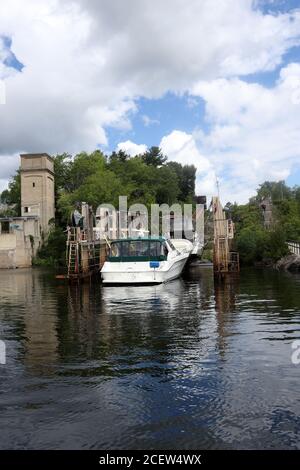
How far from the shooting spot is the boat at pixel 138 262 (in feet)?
83.3

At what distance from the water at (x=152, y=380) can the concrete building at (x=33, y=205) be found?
2052 inches

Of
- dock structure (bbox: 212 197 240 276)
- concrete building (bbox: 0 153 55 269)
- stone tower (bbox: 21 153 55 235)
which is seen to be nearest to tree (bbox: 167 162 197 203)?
concrete building (bbox: 0 153 55 269)

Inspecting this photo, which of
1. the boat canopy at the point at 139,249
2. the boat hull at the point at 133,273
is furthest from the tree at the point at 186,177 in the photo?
the boat hull at the point at 133,273

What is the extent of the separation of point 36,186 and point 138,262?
4849 centimetres

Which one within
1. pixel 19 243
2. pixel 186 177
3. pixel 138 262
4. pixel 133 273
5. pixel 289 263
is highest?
pixel 186 177

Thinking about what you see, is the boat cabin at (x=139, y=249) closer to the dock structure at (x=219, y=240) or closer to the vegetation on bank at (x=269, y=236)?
the dock structure at (x=219, y=240)

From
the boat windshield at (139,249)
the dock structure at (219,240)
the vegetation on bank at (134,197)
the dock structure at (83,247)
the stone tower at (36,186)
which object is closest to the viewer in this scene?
the boat windshield at (139,249)

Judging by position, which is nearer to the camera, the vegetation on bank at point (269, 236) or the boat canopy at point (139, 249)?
the boat canopy at point (139, 249)

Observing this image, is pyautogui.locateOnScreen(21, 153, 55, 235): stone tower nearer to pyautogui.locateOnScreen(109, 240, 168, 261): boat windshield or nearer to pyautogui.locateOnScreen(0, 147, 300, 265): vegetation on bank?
pyautogui.locateOnScreen(0, 147, 300, 265): vegetation on bank

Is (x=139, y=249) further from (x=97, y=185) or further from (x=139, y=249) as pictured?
(x=97, y=185)

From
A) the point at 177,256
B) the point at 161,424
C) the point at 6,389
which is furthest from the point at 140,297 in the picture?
the point at 161,424

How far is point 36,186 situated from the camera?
7100cm

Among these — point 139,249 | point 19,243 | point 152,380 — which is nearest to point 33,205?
point 19,243

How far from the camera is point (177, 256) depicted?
29.1 metres
